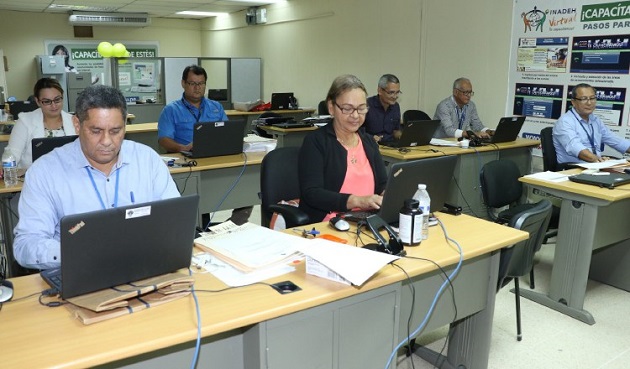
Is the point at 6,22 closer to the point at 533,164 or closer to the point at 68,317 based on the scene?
the point at 533,164

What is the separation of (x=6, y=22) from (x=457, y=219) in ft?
36.6

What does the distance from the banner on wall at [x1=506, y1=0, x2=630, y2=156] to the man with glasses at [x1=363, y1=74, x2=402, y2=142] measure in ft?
4.93

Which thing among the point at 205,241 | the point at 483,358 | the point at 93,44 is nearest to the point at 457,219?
the point at 483,358

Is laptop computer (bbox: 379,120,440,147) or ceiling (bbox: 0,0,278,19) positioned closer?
laptop computer (bbox: 379,120,440,147)

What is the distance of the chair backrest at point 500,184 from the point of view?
355 cm

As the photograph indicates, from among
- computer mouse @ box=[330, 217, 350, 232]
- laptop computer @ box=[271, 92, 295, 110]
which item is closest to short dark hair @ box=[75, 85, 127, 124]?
computer mouse @ box=[330, 217, 350, 232]

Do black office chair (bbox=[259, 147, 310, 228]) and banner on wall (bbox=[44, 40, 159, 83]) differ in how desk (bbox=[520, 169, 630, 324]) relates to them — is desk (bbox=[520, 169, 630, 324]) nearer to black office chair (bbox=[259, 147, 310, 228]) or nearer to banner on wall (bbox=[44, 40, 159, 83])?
black office chair (bbox=[259, 147, 310, 228])

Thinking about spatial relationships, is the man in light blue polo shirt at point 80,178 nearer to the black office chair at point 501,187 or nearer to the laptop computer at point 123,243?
the laptop computer at point 123,243

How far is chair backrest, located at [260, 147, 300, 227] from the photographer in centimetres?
286

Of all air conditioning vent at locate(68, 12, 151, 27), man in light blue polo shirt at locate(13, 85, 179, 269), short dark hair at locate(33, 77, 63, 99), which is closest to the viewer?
man in light blue polo shirt at locate(13, 85, 179, 269)

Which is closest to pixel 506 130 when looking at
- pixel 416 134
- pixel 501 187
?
pixel 416 134

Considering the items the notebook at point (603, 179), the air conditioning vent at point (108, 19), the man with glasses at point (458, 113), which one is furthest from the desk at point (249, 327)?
the air conditioning vent at point (108, 19)

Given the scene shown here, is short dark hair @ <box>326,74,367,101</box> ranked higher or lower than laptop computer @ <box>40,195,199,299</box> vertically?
higher

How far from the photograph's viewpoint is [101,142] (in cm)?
184
